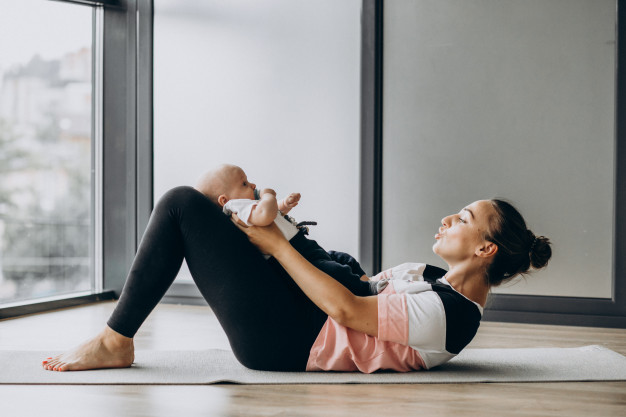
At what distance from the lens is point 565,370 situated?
214 centimetres

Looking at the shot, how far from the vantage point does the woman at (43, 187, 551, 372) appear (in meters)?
1.80

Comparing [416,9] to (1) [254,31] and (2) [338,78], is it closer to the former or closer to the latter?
(2) [338,78]

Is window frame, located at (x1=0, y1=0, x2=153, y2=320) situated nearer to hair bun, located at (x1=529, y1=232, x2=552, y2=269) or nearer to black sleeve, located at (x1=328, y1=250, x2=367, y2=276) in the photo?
black sleeve, located at (x1=328, y1=250, x2=367, y2=276)

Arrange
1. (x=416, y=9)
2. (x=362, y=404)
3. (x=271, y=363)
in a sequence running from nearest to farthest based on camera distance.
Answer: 1. (x=362, y=404)
2. (x=271, y=363)
3. (x=416, y=9)

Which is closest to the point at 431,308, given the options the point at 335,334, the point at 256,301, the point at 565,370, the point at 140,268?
the point at 335,334

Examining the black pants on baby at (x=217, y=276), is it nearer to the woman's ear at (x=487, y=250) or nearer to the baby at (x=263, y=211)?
the baby at (x=263, y=211)

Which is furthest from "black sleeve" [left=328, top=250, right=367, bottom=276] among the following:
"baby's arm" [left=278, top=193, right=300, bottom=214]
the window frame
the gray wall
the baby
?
the window frame

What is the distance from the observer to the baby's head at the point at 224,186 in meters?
1.97

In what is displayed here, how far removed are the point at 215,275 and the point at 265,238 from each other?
0.17 meters

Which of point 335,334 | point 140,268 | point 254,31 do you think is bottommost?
point 335,334

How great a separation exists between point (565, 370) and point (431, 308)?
2.14ft

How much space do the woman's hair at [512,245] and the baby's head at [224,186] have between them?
29.1 inches

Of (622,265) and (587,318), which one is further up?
(622,265)

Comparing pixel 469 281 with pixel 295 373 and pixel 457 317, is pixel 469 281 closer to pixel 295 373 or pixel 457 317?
pixel 457 317
